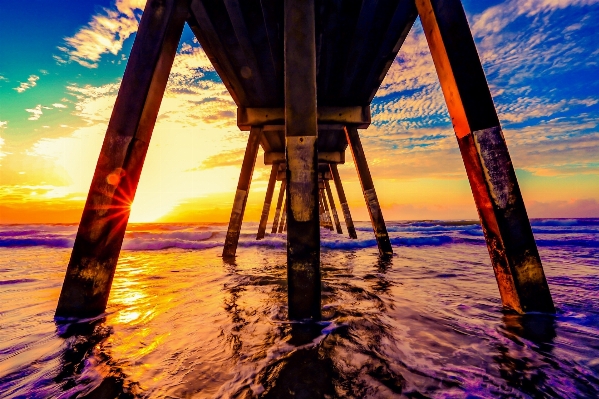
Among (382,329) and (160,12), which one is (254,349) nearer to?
(382,329)

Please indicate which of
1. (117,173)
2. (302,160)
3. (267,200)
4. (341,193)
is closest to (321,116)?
(302,160)

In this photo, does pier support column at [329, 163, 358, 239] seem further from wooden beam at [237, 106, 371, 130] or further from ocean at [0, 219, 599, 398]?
ocean at [0, 219, 599, 398]

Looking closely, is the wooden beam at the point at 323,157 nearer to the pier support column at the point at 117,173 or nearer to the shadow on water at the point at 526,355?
the pier support column at the point at 117,173

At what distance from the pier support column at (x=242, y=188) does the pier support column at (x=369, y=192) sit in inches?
101

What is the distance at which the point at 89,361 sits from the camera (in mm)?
1550

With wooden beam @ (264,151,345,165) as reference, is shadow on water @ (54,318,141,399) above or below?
below

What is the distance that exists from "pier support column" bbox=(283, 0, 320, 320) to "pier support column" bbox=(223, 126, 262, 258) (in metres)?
4.41

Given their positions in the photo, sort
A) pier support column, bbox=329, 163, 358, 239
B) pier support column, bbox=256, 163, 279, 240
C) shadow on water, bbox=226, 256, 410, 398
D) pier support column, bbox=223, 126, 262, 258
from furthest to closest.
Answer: pier support column, bbox=256, 163, 279, 240 < pier support column, bbox=329, 163, 358, 239 < pier support column, bbox=223, 126, 262, 258 < shadow on water, bbox=226, 256, 410, 398

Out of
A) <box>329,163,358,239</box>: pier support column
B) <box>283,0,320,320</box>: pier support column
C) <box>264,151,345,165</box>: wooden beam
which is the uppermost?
<box>264,151,345,165</box>: wooden beam

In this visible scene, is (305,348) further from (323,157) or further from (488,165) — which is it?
(323,157)

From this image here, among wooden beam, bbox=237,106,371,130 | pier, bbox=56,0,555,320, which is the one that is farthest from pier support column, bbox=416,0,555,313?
wooden beam, bbox=237,106,371,130

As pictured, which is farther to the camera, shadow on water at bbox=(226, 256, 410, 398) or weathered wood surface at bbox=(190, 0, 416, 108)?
weathered wood surface at bbox=(190, 0, 416, 108)

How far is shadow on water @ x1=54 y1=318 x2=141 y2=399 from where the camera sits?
1.25 m

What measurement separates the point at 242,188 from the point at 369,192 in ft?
10.9
